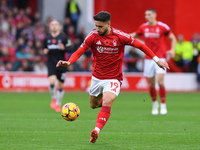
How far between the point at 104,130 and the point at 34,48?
14593 mm

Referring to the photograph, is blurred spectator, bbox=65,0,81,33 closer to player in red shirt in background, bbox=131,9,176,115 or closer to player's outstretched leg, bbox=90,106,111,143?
player in red shirt in background, bbox=131,9,176,115

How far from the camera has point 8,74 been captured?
829 inches

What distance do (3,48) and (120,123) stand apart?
12.6m

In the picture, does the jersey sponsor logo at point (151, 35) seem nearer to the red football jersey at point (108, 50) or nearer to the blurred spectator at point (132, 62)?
the red football jersey at point (108, 50)

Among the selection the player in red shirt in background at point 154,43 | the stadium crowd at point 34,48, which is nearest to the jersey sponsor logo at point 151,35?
the player in red shirt in background at point 154,43

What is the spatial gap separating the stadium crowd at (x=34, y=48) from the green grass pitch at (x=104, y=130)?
26.7 feet

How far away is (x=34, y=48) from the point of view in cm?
2317

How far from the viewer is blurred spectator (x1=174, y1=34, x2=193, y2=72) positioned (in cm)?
2336

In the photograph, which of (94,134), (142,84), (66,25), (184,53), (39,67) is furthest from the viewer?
(66,25)

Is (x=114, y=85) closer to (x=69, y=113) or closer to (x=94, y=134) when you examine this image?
(x=69, y=113)

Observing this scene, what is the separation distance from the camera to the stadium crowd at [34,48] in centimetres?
2167

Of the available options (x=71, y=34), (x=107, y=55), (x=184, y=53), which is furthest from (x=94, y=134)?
(x=71, y=34)

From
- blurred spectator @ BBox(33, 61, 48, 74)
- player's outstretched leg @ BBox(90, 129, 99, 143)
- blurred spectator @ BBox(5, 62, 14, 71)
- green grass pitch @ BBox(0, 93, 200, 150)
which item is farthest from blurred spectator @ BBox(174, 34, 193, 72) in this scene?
player's outstretched leg @ BBox(90, 129, 99, 143)

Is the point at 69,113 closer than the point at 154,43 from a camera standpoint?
Result: Yes
